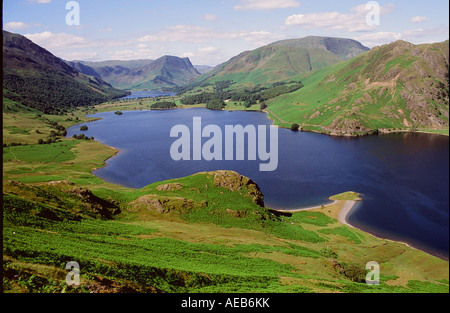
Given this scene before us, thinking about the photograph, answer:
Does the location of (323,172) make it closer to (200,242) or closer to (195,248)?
(200,242)

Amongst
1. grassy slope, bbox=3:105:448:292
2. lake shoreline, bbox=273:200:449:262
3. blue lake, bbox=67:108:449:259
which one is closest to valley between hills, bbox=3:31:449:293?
grassy slope, bbox=3:105:448:292

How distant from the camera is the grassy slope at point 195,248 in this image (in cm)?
2030

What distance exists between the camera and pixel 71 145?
470ft

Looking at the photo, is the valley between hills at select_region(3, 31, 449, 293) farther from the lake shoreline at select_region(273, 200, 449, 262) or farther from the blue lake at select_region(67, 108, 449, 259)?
the blue lake at select_region(67, 108, 449, 259)

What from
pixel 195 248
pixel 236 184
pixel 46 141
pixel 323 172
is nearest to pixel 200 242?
pixel 195 248

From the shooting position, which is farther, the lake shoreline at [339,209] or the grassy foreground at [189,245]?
the lake shoreline at [339,209]

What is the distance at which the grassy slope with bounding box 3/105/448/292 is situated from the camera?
20.3 m

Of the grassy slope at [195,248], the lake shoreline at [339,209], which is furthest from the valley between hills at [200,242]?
the lake shoreline at [339,209]

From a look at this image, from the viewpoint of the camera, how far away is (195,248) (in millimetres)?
34406

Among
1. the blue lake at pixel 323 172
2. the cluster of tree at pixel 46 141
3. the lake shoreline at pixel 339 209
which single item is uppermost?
the cluster of tree at pixel 46 141

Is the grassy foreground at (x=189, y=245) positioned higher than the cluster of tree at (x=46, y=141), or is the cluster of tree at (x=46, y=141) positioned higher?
the cluster of tree at (x=46, y=141)

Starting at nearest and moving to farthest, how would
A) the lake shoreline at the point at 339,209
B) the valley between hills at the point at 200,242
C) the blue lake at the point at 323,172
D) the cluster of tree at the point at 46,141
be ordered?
the valley between hills at the point at 200,242 → the blue lake at the point at 323,172 → the lake shoreline at the point at 339,209 → the cluster of tree at the point at 46,141

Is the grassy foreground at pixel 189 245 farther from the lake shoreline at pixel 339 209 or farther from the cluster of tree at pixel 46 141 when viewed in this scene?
the cluster of tree at pixel 46 141
